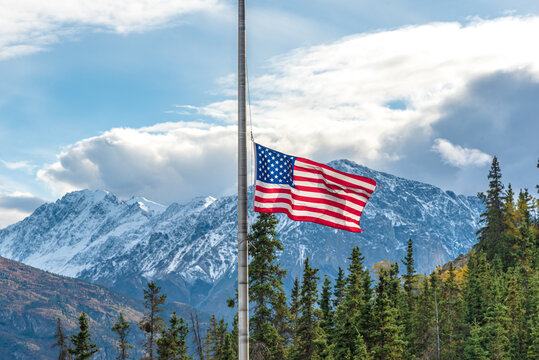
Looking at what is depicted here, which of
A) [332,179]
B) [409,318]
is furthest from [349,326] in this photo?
[332,179]

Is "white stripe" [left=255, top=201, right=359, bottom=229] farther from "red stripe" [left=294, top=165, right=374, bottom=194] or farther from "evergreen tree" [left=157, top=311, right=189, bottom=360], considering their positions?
"evergreen tree" [left=157, top=311, right=189, bottom=360]

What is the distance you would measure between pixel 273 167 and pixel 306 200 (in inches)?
73.6

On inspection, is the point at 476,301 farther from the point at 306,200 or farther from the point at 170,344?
the point at 306,200

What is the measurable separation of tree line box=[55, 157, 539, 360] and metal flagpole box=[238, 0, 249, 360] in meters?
29.3

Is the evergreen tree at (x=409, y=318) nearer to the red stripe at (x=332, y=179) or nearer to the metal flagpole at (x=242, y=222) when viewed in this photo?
the red stripe at (x=332, y=179)

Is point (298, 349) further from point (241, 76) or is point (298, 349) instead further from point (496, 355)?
point (241, 76)

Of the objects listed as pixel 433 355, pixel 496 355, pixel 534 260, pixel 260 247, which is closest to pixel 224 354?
pixel 260 247

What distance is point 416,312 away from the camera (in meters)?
102

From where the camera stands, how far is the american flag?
2327cm

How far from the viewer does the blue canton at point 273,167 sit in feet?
76.0

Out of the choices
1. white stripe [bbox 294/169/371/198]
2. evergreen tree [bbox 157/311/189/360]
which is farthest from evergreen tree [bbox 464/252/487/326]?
white stripe [bbox 294/169/371/198]

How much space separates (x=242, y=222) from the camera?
2166 centimetres

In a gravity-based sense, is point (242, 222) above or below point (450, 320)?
below

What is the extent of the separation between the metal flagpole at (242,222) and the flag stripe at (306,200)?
1.22 meters
